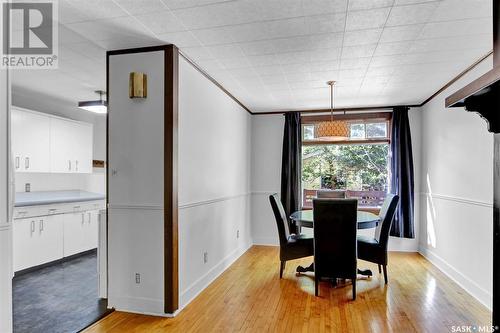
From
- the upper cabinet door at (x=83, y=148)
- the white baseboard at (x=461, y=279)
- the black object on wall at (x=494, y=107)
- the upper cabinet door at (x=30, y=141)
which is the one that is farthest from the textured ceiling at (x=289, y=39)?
the white baseboard at (x=461, y=279)

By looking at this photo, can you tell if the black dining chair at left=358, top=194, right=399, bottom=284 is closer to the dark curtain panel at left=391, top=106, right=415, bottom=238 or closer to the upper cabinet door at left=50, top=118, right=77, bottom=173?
the dark curtain panel at left=391, top=106, right=415, bottom=238

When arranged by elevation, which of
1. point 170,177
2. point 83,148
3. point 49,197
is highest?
point 83,148

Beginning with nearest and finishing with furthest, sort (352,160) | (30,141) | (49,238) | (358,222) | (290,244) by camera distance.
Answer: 1. (358,222)
2. (290,244)
3. (49,238)
4. (30,141)
5. (352,160)

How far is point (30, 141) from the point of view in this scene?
4.46 metres

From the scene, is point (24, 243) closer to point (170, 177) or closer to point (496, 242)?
point (170, 177)

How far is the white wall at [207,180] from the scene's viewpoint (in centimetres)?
309

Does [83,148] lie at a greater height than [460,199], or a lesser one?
greater

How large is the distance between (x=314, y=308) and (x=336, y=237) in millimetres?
716

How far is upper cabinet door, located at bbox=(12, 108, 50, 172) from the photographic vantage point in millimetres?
4250

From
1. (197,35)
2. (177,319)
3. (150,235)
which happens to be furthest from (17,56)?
(177,319)

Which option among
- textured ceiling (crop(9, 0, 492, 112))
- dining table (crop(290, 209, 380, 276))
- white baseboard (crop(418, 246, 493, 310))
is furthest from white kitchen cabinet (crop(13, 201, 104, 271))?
white baseboard (crop(418, 246, 493, 310))

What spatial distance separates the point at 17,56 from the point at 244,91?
255 cm

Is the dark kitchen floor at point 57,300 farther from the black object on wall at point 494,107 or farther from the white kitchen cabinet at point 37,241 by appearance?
the black object on wall at point 494,107

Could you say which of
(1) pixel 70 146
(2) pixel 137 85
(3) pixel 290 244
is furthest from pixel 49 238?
(3) pixel 290 244
